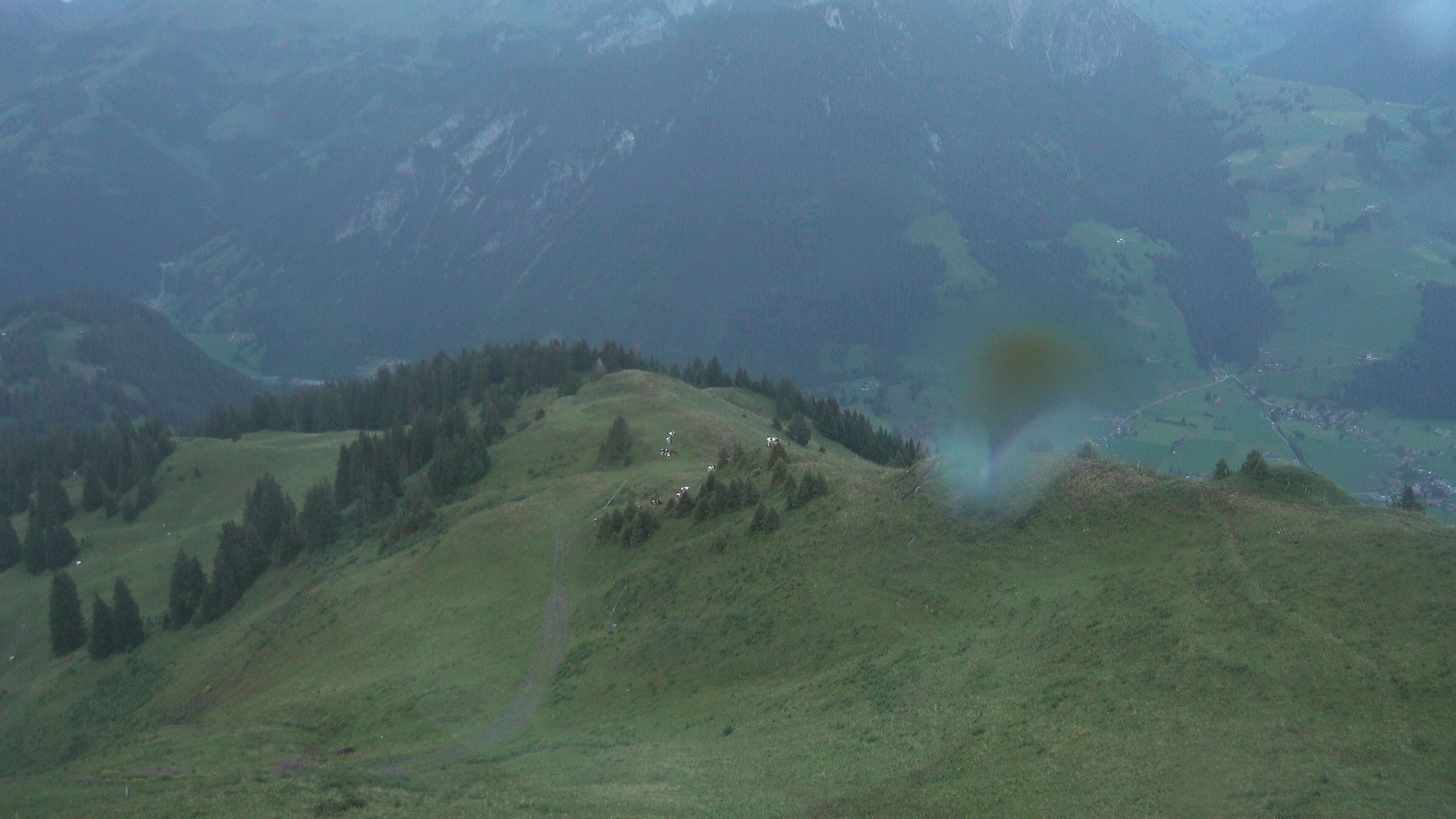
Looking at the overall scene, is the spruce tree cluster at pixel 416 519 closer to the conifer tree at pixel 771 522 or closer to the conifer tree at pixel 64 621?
the conifer tree at pixel 64 621

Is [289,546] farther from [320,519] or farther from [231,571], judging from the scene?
[231,571]

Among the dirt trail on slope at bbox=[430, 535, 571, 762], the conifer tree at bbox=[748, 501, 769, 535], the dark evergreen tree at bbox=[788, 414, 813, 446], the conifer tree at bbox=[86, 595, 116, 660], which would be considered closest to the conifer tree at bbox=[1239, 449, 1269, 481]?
the conifer tree at bbox=[748, 501, 769, 535]

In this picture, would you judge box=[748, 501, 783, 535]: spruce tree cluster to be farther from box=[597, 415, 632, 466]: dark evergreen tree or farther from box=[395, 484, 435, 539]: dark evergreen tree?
box=[395, 484, 435, 539]: dark evergreen tree

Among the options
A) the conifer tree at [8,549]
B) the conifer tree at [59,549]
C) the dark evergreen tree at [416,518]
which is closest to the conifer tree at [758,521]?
the dark evergreen tree at [416,518]

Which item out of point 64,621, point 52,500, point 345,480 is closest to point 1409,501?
point 345,480

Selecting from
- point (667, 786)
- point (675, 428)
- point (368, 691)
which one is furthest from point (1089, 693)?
point (675, 428)

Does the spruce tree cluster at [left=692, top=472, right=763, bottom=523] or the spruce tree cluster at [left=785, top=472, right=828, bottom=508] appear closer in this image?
the spruce tree cluster at [left=785, top=472, right=828, bottom=508]
